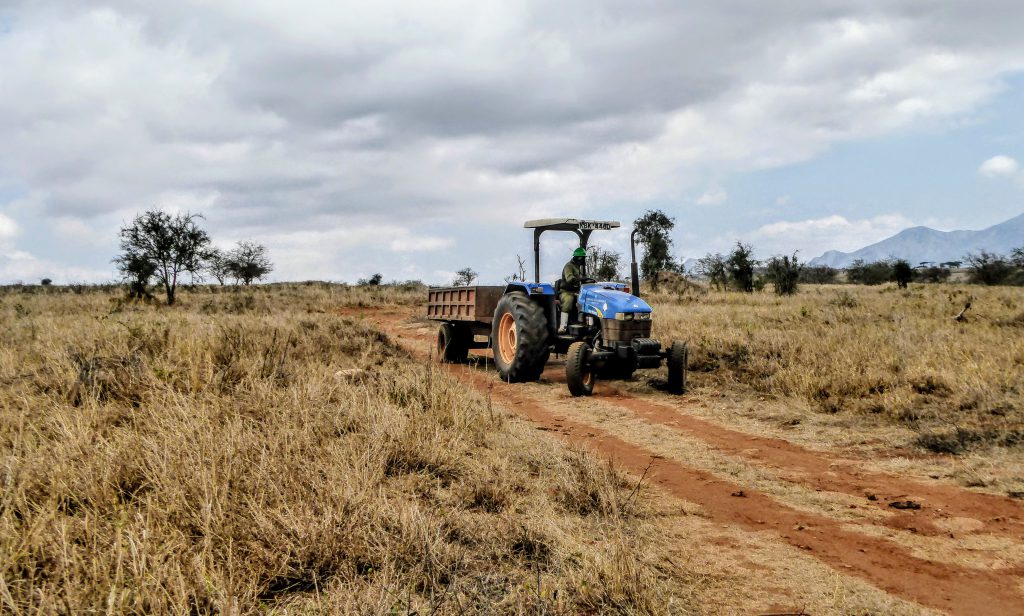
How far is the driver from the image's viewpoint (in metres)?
10.3

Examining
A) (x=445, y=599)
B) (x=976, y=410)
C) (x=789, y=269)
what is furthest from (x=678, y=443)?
(x=789, y=269)

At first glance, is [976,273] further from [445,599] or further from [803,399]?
[445,599]

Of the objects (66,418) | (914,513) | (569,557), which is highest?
(66,418)

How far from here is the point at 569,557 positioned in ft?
11.2

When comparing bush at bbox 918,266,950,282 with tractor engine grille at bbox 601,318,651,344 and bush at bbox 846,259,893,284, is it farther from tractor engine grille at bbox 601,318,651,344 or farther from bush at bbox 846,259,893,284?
tractor engine grille at bbox 601,318,651,344

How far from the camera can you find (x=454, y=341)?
516 inches

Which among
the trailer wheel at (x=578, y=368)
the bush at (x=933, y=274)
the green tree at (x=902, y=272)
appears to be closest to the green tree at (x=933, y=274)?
the bush at (x=933, y=274)

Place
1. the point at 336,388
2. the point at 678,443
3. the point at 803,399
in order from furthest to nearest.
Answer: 1. the point at 803,399
2. the point at 678,443
3. the point at 336,388

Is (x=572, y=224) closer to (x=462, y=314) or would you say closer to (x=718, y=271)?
(x=462, y=314)

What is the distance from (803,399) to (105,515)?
796 cm

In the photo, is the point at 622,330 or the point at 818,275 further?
the point at 818,275

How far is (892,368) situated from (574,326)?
4.67m

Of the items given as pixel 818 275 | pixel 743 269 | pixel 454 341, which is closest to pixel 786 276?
pixel 743 269

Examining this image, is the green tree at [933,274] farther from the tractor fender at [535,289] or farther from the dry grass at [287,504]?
the dry grass at [287,504]
